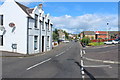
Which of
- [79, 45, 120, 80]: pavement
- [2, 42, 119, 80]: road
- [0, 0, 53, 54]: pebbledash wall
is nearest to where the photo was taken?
[79, 45, 120, 80]: pavement

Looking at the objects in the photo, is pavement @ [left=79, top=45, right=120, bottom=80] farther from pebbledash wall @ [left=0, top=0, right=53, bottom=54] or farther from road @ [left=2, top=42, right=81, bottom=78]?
pebbledash wall @ [left=0, top=0, right=53, bottom=54]

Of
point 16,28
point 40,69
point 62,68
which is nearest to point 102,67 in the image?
point 62,68

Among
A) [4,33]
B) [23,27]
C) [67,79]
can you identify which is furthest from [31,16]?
[67,79]

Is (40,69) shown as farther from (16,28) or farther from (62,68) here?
(16,28)

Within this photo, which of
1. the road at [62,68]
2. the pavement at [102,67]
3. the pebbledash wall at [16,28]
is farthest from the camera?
the pebbledash wall at [16,28]

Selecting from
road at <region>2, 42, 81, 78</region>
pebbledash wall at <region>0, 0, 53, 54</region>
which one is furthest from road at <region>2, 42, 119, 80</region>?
pebbledash wall at <region>0, 0, 53, 54</region>

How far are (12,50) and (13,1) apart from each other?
24.8 feet

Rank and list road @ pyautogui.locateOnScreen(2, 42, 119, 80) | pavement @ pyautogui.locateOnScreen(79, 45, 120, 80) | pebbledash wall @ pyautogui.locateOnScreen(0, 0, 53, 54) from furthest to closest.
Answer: pebbledash wall @ pyautogui.locateOnScreen(0, 0, 53, 54) < road @ pyautogui.locateOnScreen(2, 42, 119, 80) < pavement @ pyautogui.locateOnScreen(79, 45, 120, 80)

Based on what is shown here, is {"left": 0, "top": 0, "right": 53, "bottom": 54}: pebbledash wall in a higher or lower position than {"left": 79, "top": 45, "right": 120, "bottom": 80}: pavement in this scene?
higher

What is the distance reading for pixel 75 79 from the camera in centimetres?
803

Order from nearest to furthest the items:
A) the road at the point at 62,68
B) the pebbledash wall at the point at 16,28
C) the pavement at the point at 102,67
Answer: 1. the pavement at the point at 102,67
2. the road at the point at 62,68
3. the pebbledash wall at the point at 16,28

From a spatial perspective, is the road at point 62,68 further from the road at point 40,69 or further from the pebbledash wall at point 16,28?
the pebbledash wall at point 16,28

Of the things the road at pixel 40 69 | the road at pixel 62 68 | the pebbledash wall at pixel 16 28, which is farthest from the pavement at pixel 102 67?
the pebbledash wall at pixel 16 28

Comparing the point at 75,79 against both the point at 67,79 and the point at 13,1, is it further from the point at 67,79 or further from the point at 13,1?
the point at 13,1
